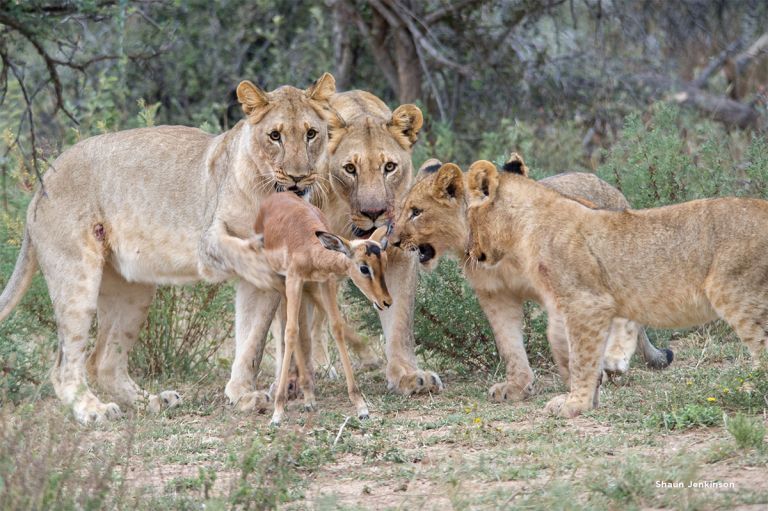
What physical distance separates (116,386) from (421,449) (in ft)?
8.46

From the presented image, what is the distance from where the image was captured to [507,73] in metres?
11.3

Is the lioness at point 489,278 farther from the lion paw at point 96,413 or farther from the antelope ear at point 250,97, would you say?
the lion paw at point 96,413

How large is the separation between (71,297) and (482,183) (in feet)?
7.96

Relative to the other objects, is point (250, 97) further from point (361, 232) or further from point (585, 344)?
point (585, 344)

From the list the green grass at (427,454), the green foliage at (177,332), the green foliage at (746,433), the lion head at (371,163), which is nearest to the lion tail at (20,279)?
the green foliage at (177,332)

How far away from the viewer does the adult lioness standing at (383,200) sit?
21.0 ft

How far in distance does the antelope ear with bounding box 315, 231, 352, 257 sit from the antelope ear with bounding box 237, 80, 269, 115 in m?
1.30

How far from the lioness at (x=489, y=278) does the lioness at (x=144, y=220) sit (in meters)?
0.64

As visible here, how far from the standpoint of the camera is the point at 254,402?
6176 millimetres

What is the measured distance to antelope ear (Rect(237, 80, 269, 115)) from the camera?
6336 millimetres

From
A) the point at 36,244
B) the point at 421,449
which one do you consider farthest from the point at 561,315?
the point at 36,244

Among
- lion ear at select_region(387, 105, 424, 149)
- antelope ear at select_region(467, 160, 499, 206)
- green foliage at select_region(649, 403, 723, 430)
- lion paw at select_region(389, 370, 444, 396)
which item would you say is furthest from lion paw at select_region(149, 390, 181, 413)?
green foliage at select_region(649, 403, 723, 430)

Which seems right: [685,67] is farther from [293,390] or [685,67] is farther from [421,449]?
[421,449]

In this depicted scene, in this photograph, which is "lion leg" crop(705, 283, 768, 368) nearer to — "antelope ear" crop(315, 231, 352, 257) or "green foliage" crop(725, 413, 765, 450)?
"green foliage" crop(725, 413, 765, 450)
